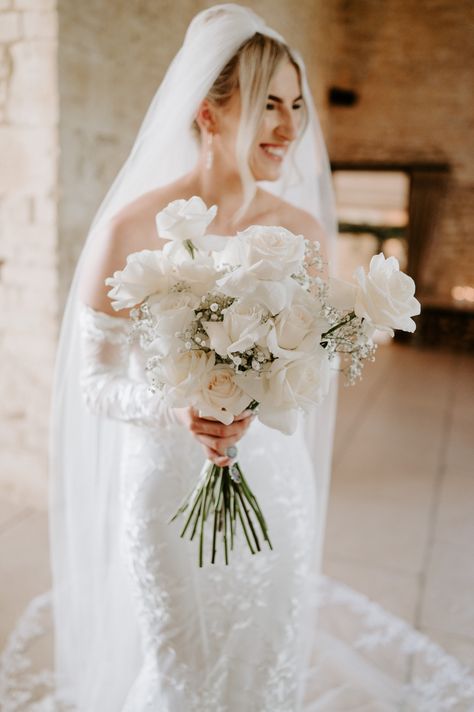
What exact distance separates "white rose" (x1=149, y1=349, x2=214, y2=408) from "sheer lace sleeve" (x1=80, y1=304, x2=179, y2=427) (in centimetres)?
39

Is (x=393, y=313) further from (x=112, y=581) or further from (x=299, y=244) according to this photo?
(x=112, y=581)

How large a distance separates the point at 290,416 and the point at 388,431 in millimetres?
4368

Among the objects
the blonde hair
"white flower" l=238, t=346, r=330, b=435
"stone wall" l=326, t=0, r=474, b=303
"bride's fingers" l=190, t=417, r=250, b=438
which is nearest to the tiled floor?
"bride's fingers" l=190, t=417, r=250, b=438

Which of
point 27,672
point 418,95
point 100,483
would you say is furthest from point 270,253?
point 418,95

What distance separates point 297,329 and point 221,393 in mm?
184

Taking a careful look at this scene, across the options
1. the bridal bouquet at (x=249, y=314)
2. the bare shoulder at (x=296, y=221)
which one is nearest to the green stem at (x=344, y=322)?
the bridal bouquet at (x=249, y=314)

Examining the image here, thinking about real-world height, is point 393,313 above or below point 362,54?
below

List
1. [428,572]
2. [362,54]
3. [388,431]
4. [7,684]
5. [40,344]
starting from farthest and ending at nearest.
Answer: [362,54] → [388,431] → [40,344] → [428,572] → [7,684]

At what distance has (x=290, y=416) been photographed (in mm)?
1217

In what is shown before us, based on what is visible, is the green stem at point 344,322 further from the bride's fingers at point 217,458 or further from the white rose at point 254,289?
the bride's fingers at point 217,458

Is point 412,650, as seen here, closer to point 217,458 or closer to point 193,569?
point 193,569

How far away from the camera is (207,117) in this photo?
5.82ft

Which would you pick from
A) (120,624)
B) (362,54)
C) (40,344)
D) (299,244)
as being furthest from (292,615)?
(362,54)

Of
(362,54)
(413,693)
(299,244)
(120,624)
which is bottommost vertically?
(413,693)
